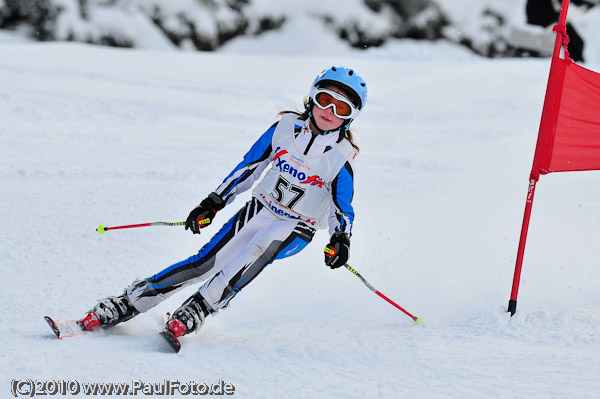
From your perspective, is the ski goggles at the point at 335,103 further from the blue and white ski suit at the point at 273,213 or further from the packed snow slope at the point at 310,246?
the packed snow slope at the point at 310,246

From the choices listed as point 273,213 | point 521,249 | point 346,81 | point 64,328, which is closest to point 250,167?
point 273,213

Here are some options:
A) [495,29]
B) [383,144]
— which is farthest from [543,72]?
[383,144]

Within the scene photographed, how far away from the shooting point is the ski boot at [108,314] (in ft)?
11.0

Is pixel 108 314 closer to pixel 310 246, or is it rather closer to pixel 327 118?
pixel 327 118

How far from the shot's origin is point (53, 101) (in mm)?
8656

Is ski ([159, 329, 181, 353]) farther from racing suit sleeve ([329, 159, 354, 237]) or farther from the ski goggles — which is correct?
the ski goggles

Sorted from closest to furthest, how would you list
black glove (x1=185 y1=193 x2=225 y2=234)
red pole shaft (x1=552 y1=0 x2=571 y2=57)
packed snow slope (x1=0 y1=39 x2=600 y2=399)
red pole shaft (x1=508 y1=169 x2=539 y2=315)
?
packed snow slope (x1=0 y1=39 x2=600 y2=399), black glove (x1=185 y1=193 x2=225 y2=234), red pole shaft (x1=552 y1=0 x2=571 y2=57), red pole shaft (x1=508 y1=169 x2=539 y2=315)

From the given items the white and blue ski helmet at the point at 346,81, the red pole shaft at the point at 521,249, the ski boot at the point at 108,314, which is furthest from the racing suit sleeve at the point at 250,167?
the red pole shaft at the point at 521,249

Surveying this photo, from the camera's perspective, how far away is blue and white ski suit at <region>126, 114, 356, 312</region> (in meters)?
3.51

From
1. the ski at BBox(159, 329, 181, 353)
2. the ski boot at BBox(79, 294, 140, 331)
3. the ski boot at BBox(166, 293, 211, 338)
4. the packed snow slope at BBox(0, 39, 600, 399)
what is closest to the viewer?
the packed snow slope at BBox(0, 39, 600, 399)

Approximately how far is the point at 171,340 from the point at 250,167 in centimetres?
107

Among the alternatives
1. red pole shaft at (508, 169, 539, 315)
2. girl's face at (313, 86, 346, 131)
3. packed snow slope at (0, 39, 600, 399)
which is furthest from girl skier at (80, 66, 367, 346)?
red pole shaft at (508, 169, 539, 315)

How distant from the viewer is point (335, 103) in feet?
11.5

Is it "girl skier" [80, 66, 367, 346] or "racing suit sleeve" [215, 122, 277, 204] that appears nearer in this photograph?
"girl skier" [80, 66, 367, 346]
